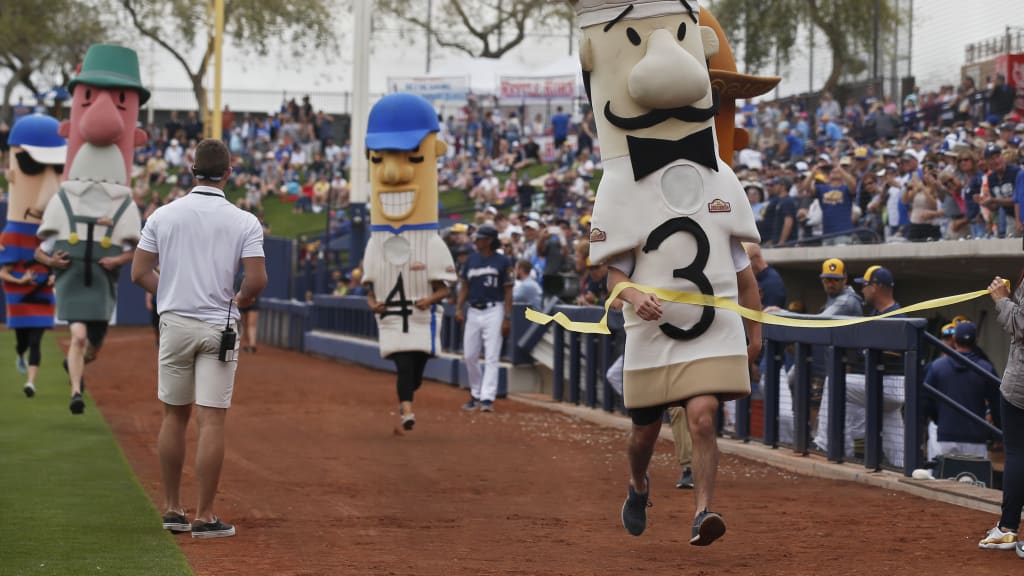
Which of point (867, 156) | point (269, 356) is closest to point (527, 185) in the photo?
point (269, 356)

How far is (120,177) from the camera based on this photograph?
14.0 metres

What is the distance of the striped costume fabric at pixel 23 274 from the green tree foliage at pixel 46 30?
122ft

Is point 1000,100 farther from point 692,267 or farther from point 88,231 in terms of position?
point 692,267

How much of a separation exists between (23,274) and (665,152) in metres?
10.5

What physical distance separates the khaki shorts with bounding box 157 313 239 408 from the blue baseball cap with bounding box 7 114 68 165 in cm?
894

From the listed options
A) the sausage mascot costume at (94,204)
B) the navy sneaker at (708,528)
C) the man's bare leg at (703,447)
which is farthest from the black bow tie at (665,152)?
the sausage mascot costume at (94,204)

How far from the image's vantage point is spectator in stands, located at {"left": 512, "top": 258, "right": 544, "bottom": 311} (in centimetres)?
1861

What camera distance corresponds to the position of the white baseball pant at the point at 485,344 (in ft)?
53.0

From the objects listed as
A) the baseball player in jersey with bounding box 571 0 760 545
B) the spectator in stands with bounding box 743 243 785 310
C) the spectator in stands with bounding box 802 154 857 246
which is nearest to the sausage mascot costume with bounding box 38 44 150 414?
the spectator in stands with bounding box 743 243 785 310

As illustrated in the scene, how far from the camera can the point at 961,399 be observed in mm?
10812

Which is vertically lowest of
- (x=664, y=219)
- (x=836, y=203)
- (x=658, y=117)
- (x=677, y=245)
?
(x=677, y=245)

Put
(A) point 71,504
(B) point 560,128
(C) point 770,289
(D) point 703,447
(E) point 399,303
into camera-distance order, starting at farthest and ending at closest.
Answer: (B) point 560,128 → (E) point 399,303 → (C) point 770,289 → (A) point 71,504 → (D) point 703,447

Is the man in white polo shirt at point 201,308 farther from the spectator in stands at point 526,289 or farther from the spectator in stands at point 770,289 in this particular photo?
the spectator in stands at point 526,289

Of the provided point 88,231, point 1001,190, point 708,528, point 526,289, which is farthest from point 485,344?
point 708,528
